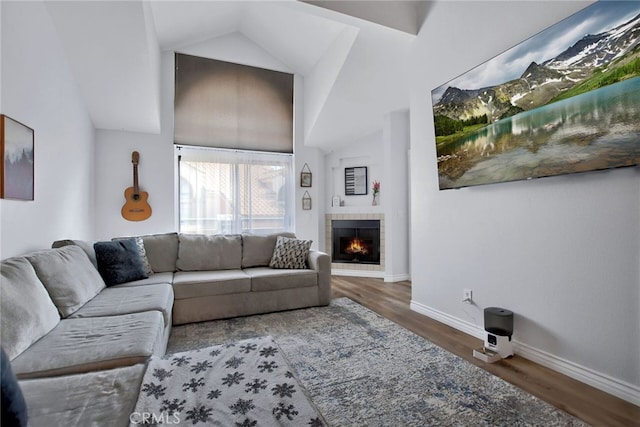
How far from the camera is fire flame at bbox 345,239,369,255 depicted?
5.14 metres

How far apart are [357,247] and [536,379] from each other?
345 cm

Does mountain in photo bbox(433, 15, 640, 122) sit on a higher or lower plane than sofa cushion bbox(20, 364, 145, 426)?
higher

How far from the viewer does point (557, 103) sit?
1.80 metres

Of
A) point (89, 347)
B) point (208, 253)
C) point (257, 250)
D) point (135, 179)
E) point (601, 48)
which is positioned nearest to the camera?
point (89, 347)

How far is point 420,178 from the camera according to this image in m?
3.09

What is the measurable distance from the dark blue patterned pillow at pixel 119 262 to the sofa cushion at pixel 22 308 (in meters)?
0.89

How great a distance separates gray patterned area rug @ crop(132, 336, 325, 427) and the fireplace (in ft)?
12.6

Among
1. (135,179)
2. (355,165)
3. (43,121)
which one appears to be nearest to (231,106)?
(135,179)

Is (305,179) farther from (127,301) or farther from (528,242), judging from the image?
(528,242)

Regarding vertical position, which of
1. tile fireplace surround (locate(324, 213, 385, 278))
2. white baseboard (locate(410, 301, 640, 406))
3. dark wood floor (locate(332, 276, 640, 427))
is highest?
tile fireplace surround (locate(324, 213, 385, 278))

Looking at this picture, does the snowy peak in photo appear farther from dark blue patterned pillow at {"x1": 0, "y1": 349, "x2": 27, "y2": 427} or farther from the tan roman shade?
the tan roman shade

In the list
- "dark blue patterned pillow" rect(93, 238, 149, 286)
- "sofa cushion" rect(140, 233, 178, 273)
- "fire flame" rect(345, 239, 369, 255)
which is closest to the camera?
"dark blue patterned pillow" rect(93, 238, 149, 286)

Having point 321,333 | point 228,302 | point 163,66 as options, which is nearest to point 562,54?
point 321,333

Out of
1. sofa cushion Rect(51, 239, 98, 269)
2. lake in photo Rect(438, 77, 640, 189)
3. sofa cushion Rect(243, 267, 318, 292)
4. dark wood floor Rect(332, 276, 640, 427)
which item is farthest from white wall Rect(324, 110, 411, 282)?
sofa cushion Rect(51, 239, 98, 269)
